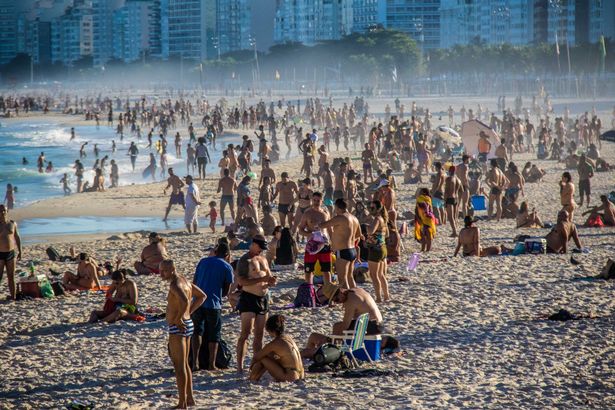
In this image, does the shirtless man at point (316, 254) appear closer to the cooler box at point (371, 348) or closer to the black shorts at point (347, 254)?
the black shorts at point (347, 254)

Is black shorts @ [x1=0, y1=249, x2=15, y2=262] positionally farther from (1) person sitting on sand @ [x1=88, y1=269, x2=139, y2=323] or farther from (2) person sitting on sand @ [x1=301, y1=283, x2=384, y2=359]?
(2) person sitting on sand @ [x1=301, y1=283, x2=384, y2=359]

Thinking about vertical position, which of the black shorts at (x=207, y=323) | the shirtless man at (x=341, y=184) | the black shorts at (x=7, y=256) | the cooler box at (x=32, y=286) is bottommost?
the cooler box at (x=32, y=286)

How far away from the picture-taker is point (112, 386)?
8.16 meters

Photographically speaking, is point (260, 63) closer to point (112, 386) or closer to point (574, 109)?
point (574, 109)

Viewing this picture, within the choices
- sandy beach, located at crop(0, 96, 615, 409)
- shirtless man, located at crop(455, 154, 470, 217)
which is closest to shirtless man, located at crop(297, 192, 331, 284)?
sandy beach, located at crop(0, 96, 615, 409)

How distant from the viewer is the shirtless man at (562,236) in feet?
44.0

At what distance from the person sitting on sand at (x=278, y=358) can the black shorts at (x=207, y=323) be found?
1.22ft

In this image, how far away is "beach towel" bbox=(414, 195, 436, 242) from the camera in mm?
13602

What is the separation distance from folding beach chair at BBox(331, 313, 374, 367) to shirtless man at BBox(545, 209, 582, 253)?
5645 mm

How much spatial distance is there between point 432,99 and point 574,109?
19182mm

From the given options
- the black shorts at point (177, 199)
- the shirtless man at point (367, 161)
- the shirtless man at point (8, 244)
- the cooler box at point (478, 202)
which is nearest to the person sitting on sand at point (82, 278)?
the shirtless man at point (8, 244)

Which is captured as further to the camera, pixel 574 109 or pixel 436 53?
pixel 436 53

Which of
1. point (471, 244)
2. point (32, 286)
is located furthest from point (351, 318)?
point (471, 244)

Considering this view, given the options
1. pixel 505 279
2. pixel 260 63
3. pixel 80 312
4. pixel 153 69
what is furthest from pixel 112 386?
pixel 153 69
